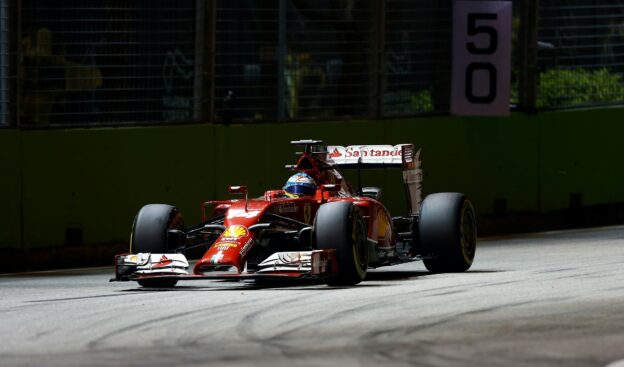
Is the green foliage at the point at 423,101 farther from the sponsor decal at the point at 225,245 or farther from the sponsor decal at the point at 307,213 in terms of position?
the sponsor decal at the point at 225,245

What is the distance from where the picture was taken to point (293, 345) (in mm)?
10258

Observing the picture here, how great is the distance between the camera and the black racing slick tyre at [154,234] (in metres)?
14.7

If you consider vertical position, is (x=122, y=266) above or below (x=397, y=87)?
below

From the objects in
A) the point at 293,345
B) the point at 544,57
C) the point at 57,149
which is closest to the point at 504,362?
the point at 293,345

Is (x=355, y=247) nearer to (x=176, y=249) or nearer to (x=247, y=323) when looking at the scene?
(x=176, y=249)

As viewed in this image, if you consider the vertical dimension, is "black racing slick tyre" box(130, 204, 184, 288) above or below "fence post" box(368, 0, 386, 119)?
below

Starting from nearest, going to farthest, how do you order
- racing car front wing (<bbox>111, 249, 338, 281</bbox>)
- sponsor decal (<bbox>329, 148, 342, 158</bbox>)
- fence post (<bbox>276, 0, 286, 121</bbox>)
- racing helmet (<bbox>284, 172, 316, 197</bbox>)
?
racing car front wing (<bbox>111, 249, 338, 281</bbox>) → racing helmet (<bbox>284, 172, 316, 197</bbox>) → sponsor decal (<bbox>329, 148, 342, 158</bbox>) → fence post (<bbox>276, 0, 286, 121</bbox>)

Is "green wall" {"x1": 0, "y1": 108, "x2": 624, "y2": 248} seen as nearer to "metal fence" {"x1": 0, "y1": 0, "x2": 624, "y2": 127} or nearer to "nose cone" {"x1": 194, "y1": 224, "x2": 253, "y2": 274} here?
"metal fence" {"x1": 0, "y1": 0, "x2": 624, "y2": 127}

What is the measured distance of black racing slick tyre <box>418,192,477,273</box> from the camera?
15484mm

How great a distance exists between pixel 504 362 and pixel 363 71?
1116 centimetres

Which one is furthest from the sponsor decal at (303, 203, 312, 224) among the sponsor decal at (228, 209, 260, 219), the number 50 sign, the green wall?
the number 50 sign

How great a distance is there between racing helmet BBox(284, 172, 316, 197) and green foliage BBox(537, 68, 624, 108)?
287 inches

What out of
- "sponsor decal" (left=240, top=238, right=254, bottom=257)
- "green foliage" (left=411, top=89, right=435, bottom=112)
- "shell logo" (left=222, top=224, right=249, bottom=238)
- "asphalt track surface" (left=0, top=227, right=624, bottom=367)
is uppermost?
"green foliage" (left=411, top=89, right=435, bottom=112)

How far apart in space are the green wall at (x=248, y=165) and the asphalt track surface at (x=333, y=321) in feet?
5.33
